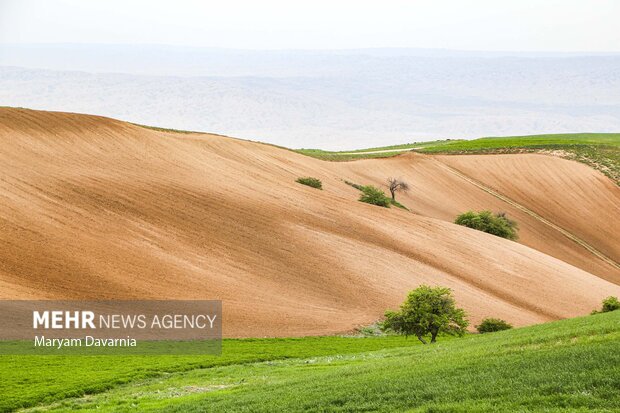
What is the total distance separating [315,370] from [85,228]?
27.5 meters

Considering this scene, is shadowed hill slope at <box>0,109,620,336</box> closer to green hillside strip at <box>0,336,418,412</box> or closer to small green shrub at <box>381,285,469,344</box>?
green hillside strip at <box>0,336,418,412</box>

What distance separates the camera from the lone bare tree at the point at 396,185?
3671 inches

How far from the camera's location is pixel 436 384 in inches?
974

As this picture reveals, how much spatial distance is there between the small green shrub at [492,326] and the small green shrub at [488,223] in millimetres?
32470

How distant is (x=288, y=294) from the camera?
55.4 m

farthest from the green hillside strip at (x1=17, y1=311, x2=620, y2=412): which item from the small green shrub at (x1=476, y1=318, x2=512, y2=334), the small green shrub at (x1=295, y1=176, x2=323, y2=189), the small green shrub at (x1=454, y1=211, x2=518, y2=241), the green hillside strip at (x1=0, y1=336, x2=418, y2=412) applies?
the small green shrub at (x1=454, y1=211, x2=518, y2=241)

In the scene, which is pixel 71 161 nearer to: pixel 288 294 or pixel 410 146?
pixel 288 294

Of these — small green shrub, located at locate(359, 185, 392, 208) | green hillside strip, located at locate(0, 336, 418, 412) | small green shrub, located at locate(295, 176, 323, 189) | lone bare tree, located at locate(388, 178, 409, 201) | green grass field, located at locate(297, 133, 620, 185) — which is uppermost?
green grass field, located at locate(297, 133, 620, 185)

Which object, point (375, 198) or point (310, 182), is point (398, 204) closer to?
point (375, 198)

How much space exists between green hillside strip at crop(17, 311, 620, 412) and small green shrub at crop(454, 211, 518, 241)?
50.0 m

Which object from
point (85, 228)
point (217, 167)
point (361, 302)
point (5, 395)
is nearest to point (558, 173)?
point (217, 167)

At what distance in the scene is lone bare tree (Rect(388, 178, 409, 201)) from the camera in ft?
306

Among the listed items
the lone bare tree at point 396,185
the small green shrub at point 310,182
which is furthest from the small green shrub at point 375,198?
the lone bare tree at point 396,185

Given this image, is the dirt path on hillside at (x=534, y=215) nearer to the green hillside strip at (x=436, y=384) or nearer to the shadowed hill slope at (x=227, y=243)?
the shadowed hill slope at (x=227, y=243)
